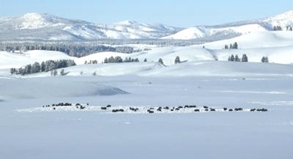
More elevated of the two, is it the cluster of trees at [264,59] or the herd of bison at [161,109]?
the cluster of trees at [264,59]

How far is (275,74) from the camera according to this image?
107875 millimetres

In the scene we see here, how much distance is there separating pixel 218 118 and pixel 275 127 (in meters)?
5.18

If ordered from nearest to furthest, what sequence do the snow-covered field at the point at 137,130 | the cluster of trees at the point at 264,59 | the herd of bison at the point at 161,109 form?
the snow-covered field at the point at 137,130
the herd of bison at the point at 161,109
the cluster of trees at the point at 264,59

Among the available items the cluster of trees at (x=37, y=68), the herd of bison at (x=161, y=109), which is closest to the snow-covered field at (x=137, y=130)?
the herd of bison at (x=161, y=109)

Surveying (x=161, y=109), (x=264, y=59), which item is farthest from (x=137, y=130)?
(x=264, y=59)

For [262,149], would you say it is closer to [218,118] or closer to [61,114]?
[218,118]

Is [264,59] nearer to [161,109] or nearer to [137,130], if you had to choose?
[161,109]

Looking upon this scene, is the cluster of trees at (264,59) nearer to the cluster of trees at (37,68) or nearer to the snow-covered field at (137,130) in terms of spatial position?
the cluster of trees at (37,68)

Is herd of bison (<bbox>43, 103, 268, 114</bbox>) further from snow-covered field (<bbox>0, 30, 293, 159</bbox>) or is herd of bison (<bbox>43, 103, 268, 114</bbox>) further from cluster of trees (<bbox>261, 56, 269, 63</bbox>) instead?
cluster of trees (<bbox>261, 56, 269, 63</bbox>)

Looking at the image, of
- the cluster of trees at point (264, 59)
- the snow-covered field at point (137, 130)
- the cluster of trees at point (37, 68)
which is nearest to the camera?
the snow-covered field at point (137, 130)

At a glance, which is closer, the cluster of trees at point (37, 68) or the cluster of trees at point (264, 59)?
the cluster of trees at point (37, 68)

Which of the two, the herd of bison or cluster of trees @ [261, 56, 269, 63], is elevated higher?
cluster of trees @ [261, 56, 269, 63]

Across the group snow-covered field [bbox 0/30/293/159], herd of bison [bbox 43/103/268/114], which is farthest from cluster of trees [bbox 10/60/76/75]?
herd of bison [bbox 43/103/268/114]

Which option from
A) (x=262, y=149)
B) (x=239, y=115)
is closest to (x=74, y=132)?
(x=262, y=149)
